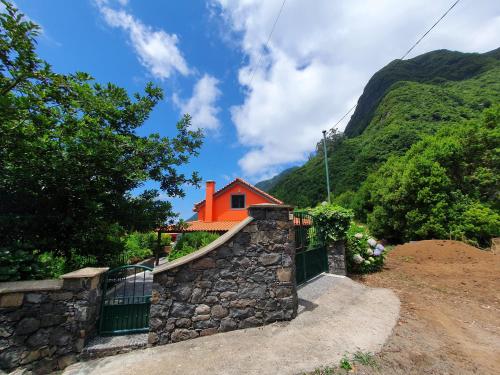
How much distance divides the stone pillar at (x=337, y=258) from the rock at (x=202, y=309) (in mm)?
4998

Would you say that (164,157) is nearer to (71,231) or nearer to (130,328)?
(71,231)

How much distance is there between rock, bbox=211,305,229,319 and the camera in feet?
14.3

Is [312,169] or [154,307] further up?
[312,169]

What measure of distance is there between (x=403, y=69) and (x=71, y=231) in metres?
85.1

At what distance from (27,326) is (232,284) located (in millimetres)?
3334

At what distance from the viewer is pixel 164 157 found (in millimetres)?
7355

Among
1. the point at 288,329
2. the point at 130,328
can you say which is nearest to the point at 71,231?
the point at 130,328

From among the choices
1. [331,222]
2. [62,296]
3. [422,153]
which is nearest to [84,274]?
[62,296]

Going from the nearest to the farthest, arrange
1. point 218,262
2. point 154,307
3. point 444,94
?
point 154,307 → point 218,262 → point 444,94

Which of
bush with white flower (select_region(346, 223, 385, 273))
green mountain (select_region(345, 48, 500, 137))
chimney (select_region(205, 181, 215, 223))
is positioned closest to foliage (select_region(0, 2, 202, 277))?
bush with white flower (select_region(346, 223, 385, 273))

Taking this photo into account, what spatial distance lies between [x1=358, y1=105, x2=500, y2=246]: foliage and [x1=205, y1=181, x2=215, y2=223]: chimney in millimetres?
14249

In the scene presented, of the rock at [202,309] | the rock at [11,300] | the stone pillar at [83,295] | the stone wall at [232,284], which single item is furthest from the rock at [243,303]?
the rock at [11,300]

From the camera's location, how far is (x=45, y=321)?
3686 millimetres

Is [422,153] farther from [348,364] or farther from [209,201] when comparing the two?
[348,364]
